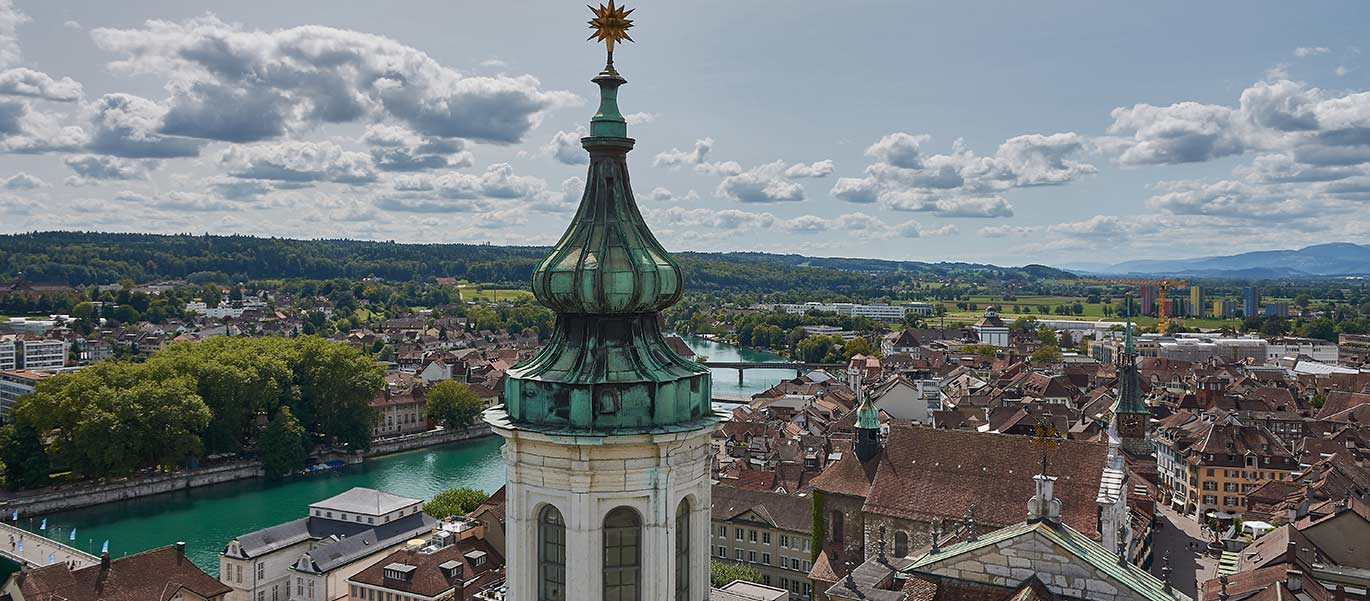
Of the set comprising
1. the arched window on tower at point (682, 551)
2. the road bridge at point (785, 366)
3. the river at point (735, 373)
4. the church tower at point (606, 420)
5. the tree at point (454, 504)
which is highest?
the church tower at point (606, 420)

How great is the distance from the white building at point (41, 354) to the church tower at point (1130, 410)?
108m

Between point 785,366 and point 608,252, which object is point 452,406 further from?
point 608,252

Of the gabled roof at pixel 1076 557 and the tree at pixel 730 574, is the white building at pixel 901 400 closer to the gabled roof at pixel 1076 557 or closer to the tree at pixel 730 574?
the tree at pixel 730 574

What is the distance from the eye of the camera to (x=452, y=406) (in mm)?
78812

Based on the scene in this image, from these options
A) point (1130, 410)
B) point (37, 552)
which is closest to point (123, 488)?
point (37, 552)

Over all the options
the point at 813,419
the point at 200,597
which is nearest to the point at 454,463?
the point at 813,419

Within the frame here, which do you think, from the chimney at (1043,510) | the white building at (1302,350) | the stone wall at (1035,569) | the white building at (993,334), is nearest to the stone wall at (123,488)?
the chimney at (1043,510)

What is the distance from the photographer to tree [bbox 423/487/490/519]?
47625 millimetres

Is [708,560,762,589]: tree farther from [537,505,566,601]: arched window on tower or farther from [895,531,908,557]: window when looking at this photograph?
[537,505,566,601]: arched window on tower

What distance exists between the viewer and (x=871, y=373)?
105875mm

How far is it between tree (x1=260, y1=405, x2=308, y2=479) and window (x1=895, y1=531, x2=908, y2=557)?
4458 cm

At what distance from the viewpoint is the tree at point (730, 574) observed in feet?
125

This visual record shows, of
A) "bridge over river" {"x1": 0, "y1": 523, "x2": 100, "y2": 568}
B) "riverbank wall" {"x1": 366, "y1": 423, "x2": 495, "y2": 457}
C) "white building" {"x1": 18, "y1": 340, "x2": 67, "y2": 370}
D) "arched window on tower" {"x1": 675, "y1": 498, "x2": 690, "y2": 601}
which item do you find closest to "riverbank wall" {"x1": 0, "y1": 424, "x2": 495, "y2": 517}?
"bridge over river" {"x1": 0, "y1": 523, "x2": 100, "y2": 568}

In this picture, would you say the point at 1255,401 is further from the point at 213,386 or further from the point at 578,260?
the point at 578,260
